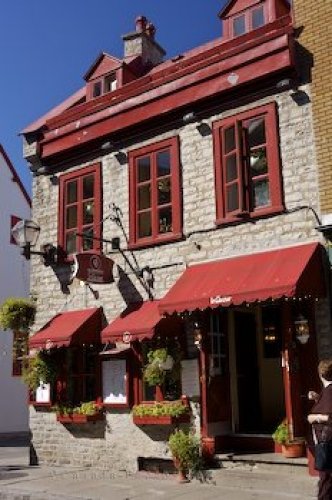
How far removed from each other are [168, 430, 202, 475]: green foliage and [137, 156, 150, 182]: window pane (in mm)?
4993

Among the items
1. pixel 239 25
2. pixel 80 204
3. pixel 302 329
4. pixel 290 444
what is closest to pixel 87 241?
pixel 80 204

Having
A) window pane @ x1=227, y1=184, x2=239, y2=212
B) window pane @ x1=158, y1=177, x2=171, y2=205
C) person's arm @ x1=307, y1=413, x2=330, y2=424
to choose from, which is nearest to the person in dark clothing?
person's arm @ x1=307, y1=413, x2=330, y2=424

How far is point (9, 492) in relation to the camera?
10.0m

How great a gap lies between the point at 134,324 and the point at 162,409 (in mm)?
1542

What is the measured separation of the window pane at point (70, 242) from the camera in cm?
1358

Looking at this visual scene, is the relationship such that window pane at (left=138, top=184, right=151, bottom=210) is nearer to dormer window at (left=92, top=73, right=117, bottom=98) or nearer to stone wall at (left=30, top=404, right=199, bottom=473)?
dormer window at (left=92, top=73, right=117, bottom=98)

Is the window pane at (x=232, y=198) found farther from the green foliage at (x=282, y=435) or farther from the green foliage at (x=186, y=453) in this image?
the green foliage at (x=186, y=453)

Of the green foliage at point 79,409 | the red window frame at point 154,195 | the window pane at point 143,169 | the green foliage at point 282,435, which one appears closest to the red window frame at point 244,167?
the red window frame at point 154,195

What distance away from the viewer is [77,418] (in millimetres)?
12250

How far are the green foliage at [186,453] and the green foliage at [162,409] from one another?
472mm

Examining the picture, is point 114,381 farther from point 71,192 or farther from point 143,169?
point 71,192

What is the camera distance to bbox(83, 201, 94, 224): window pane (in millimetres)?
13328

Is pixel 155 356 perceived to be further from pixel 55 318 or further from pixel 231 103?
pixel 231 103

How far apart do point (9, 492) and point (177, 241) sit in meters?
5.07
